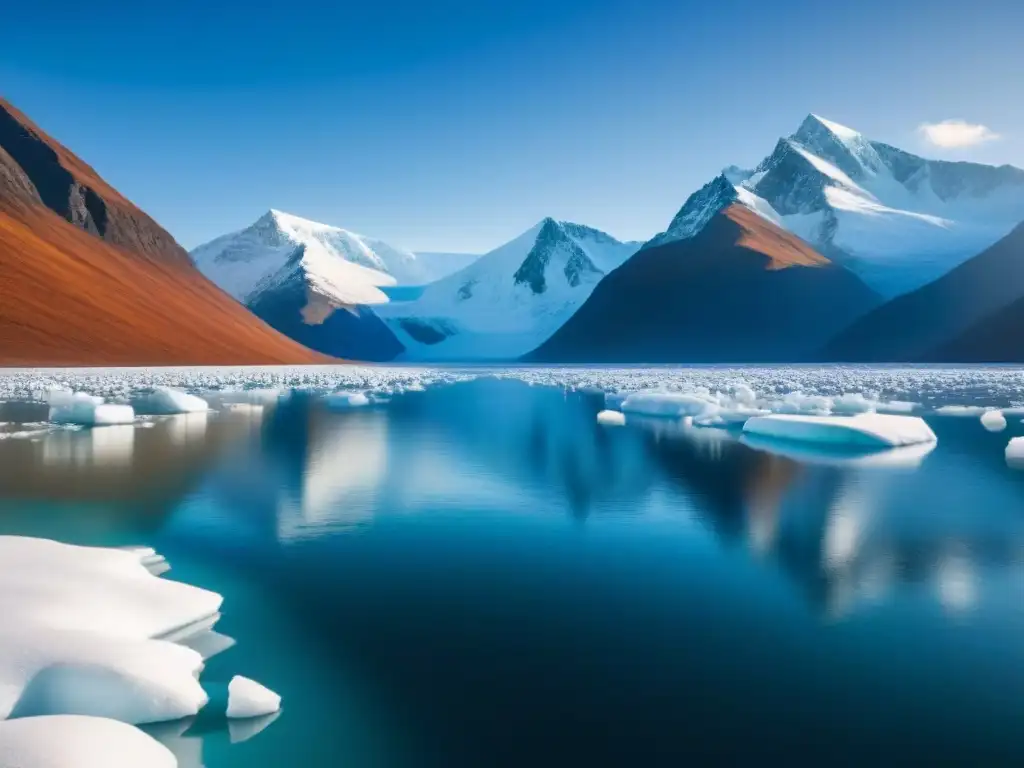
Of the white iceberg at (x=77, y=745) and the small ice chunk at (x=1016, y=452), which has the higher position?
the small ice chunk at (x=1016, y=452)

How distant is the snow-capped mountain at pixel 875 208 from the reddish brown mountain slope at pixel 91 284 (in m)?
96.7

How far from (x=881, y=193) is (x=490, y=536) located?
206 metres

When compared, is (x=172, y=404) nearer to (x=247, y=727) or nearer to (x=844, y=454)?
(x=844, y=454)

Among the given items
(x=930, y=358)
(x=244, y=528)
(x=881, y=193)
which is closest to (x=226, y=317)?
(x=930, y=358)

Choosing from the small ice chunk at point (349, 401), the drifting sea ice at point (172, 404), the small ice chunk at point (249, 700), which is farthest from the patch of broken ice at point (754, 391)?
the small ice chunk at point (249, 700)

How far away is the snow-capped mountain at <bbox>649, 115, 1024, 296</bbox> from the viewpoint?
147000mm

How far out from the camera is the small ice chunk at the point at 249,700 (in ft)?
19.5

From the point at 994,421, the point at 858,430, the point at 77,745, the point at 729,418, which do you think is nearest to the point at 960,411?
the point at 994,421

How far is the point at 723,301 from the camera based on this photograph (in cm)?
13288

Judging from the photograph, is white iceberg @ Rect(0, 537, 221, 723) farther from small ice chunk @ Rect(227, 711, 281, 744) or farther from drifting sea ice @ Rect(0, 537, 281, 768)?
small ice chunk @ Rect(227, 711, 281, 744)

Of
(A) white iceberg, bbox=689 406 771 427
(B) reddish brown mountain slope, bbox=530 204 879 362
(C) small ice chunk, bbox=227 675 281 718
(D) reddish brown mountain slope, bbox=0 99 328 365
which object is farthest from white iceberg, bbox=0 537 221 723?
(B) reddish brown mountain slope, bbox=530 204 879 362

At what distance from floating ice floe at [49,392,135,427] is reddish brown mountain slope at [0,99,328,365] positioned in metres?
47.2

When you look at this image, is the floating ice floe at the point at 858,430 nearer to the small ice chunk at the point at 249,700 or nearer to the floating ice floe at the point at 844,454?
the floating ice floe at the point at 844,454

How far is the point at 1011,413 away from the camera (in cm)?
3150
